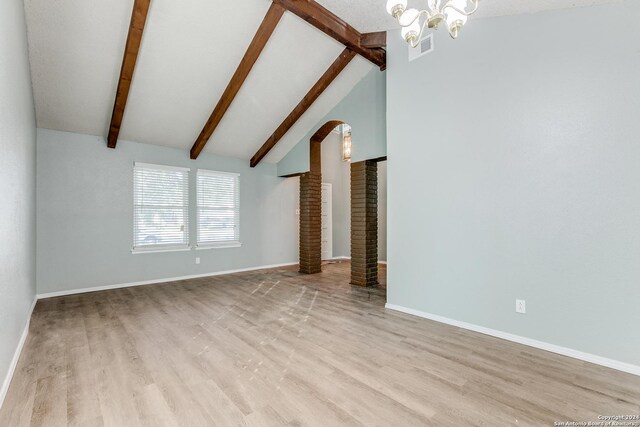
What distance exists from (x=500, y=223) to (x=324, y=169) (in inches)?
215

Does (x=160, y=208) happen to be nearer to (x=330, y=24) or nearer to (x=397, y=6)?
(x=330, y=24)

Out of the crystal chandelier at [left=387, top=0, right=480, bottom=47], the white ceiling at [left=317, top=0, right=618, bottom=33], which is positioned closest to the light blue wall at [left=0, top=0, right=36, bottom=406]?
the crystal chandelier at [left=387, top=0, right=480, bottom=47]

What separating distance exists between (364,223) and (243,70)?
2932mm

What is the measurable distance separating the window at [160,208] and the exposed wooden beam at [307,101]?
1.59 m

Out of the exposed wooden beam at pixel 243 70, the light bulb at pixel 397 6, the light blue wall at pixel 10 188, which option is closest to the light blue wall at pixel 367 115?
the exposed wooden beam at pixel 243 70

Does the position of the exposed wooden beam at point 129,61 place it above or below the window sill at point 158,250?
above

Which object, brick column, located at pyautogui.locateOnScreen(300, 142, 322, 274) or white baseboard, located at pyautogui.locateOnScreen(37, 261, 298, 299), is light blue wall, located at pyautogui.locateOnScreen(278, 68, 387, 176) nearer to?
brick column, located at pyautogui.locateOnScreen(300, 142, 322, 274)

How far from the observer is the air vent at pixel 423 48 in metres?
3.53

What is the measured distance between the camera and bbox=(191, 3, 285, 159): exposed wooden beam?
3566mm

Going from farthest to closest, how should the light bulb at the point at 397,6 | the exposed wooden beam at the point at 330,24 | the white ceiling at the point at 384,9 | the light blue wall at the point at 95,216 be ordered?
A: the light blue wall at the point at 95,216 → the exposed wooden beam at the point at 330,24 → the white ceiling at the point at 384,9 → the light bulb at the point at 397,6

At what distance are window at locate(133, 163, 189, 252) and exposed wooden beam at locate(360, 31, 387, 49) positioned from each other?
12.9 feet

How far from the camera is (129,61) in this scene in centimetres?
356

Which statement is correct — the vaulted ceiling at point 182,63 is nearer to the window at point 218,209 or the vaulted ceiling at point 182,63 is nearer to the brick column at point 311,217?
the window at point 218,209

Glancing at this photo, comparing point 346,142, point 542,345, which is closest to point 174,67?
point 346,142
